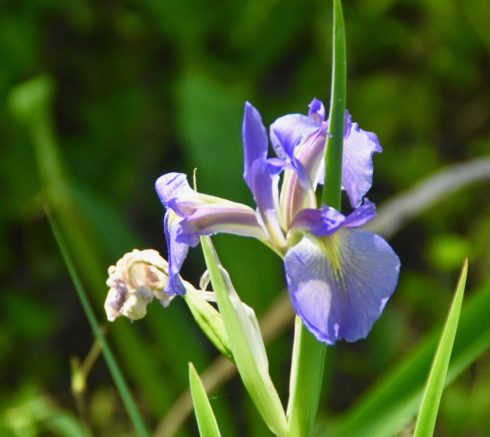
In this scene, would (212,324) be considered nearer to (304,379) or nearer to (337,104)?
(304,379)

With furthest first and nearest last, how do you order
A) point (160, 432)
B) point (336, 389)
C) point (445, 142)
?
point (445, 142)
point (336, 389)
point (160, 432)

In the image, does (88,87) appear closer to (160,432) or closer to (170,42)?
(170,42)

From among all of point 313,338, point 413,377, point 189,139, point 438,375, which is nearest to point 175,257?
point 313,338

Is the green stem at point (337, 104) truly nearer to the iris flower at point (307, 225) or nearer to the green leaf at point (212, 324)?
the iris flower at point (307, 225)

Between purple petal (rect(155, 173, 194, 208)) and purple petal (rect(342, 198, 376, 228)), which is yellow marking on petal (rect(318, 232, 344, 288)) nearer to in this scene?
purple petal (rect(342, 198, 376, 228))

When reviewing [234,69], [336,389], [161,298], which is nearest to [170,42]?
[234,69]
